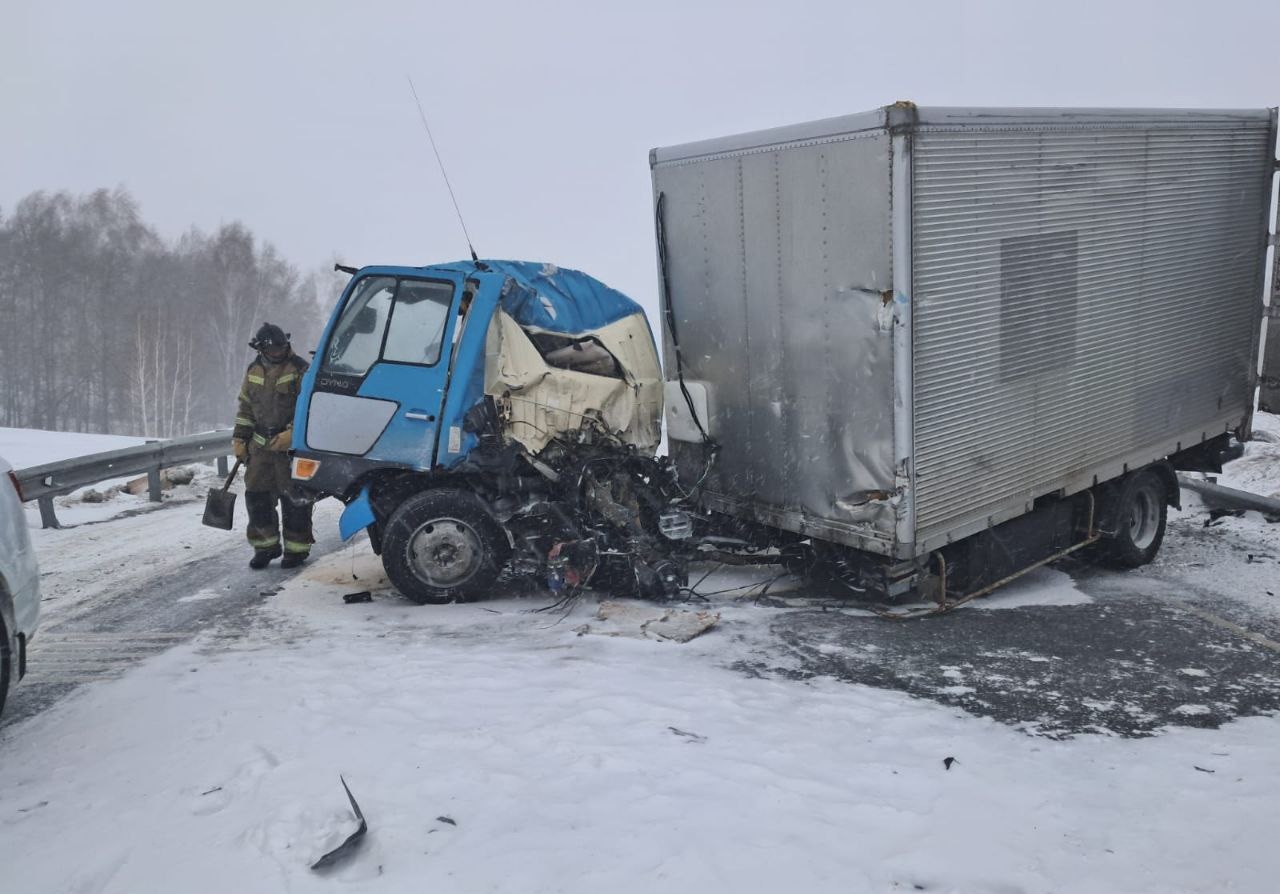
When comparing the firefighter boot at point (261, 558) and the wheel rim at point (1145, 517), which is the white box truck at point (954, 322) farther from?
the firefighter boot at point (261, 558)

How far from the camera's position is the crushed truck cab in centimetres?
673

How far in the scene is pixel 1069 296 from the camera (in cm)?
685

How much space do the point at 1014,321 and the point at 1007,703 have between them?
8.60 ft

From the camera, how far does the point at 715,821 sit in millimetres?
3688

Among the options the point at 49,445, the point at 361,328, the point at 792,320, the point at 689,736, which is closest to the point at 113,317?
the point at 49,445

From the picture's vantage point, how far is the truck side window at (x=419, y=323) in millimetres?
6758

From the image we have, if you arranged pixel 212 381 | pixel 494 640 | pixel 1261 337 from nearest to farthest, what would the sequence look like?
pixel 494 640 → pixel 1261 337 → pixel 212 381

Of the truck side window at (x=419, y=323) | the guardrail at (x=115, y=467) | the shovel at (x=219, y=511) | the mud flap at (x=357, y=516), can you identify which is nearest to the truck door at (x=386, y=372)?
the truck side window at (x=419, y=323)

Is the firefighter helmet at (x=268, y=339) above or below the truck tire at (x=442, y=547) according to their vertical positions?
above

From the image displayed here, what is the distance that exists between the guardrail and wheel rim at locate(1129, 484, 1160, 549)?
29.8ft

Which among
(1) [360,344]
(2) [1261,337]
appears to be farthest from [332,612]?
(2) [1261,337]

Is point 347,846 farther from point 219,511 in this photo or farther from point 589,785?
point 219,511

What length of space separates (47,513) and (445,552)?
17.2ft

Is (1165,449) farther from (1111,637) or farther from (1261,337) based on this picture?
(1111,637)
